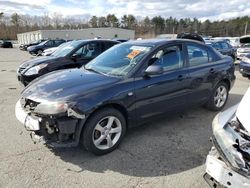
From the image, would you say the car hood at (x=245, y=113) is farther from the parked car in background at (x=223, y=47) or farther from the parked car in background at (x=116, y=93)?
the parked car in background at (x=223, y=47)

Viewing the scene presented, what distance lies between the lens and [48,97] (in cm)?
333

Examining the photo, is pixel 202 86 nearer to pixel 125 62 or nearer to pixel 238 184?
pixel 125 62

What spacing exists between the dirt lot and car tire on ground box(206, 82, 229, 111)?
0.90 meters

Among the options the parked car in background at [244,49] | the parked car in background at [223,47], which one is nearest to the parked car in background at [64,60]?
the parked car in background at [244,49]

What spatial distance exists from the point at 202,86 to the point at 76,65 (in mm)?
3828

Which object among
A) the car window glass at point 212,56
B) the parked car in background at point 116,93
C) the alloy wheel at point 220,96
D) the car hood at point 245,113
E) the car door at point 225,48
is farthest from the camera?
the car door at point 225,48

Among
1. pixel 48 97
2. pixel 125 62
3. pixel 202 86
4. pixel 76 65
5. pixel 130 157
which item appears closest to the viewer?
pixel 48 97

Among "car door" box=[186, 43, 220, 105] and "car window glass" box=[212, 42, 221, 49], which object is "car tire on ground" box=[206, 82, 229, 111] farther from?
"car window glass" box=[212, 42, 221, 49]

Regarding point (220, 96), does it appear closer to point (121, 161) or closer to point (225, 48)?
point (121, 161)

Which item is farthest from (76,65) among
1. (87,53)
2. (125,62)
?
(125,62)

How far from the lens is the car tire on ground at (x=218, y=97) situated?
538 centimetres

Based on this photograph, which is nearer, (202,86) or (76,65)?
(202,86)

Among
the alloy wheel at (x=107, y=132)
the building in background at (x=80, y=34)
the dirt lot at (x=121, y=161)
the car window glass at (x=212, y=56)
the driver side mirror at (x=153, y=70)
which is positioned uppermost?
the building in background at (x=80, y=34)

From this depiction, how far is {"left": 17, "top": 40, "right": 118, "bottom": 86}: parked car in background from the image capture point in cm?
678
